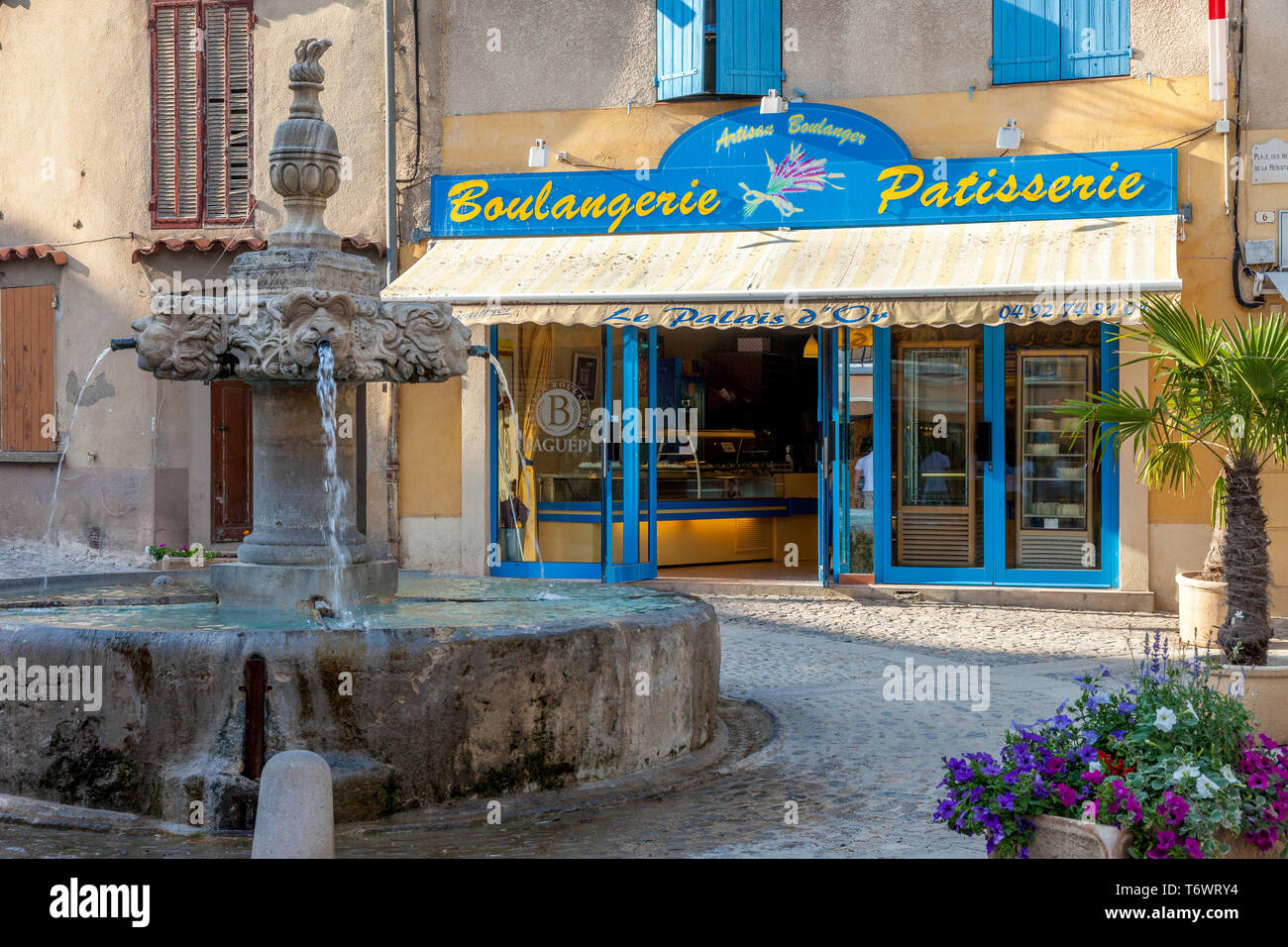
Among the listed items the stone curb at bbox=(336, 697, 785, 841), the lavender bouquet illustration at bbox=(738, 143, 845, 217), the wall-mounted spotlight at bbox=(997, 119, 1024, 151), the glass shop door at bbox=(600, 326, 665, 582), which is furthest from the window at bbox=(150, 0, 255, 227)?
the stone curb at bbox=(336, 697, 785, 841)

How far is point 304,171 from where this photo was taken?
652 cm

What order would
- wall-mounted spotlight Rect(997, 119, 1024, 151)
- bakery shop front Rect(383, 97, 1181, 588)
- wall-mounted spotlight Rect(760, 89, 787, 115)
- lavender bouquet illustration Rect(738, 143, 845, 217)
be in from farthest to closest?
lavender bouquet illustration Rect(738, 143, 845, 217)
wall-mounted spotlight Rect(760, 89, 787, 115)
wall-mounted spotlight Rect(997, 119, 1024, 151)
bakery shop front Rect(383, 97, 1181, 588)

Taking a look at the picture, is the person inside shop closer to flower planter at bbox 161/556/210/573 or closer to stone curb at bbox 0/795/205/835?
flower planter at bbox 161/556/210/573

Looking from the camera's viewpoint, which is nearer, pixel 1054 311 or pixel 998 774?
pixel 998 774

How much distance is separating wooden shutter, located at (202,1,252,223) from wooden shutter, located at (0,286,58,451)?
7.57ft

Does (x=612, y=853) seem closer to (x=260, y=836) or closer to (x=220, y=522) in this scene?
(x=260, y=836)

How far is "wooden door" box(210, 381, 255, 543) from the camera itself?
14.6 metres

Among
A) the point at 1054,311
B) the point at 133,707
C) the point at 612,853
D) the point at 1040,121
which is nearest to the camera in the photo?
the point at 612,853

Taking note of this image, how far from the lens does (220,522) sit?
14.6 meters

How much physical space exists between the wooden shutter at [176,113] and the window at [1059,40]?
7897mm

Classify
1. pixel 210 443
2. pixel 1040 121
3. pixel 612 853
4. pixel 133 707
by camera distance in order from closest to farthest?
pixel 612 853 < pixel 133 707 < pixel 1040 121 < pixel 210 443

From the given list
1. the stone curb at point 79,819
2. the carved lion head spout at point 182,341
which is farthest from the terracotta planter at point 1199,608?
the stone curb at point 79,819

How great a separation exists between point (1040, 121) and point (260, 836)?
406 inches

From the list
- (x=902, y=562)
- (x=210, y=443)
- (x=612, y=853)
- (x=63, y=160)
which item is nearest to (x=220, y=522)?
(x=210, y=443)
